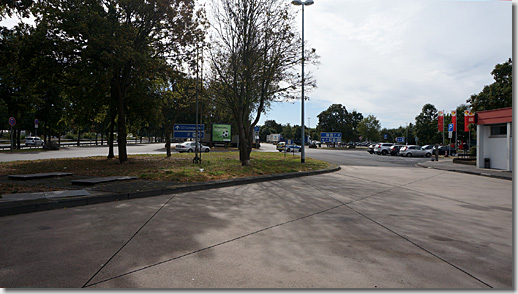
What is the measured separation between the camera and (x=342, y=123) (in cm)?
8269

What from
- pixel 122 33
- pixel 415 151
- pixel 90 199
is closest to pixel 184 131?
pixel 122 33

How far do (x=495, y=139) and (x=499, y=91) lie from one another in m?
16.1

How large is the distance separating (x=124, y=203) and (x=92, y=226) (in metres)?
2.20

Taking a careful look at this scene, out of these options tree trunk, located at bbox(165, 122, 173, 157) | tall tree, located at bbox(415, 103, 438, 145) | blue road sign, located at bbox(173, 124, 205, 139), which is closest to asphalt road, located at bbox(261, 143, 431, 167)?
tree trunk, located at bbox(165, 122, 173, 157)

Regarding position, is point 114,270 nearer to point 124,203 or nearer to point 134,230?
point 134,230

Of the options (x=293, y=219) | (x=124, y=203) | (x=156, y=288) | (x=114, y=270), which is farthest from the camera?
(x=124, y=203)

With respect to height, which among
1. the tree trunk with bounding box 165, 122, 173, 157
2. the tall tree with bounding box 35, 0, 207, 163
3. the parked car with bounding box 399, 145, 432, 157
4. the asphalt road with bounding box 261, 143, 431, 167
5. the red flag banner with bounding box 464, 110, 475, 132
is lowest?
the asphalt road with bounding box 261, 143, 431, 167

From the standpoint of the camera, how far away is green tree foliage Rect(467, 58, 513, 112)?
30.8 meters

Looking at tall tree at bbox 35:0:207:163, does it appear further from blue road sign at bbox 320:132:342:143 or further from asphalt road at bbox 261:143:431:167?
blue road sign at bbox 320:132:342:143

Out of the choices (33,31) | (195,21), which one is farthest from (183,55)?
(33,31)

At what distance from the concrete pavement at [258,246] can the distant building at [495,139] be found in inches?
561

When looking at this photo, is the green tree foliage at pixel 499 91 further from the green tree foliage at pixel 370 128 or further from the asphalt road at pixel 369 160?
the green tree foliage at pixel 370 128

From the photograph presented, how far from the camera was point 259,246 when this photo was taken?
4.29 metres

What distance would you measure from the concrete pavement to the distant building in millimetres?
14252
